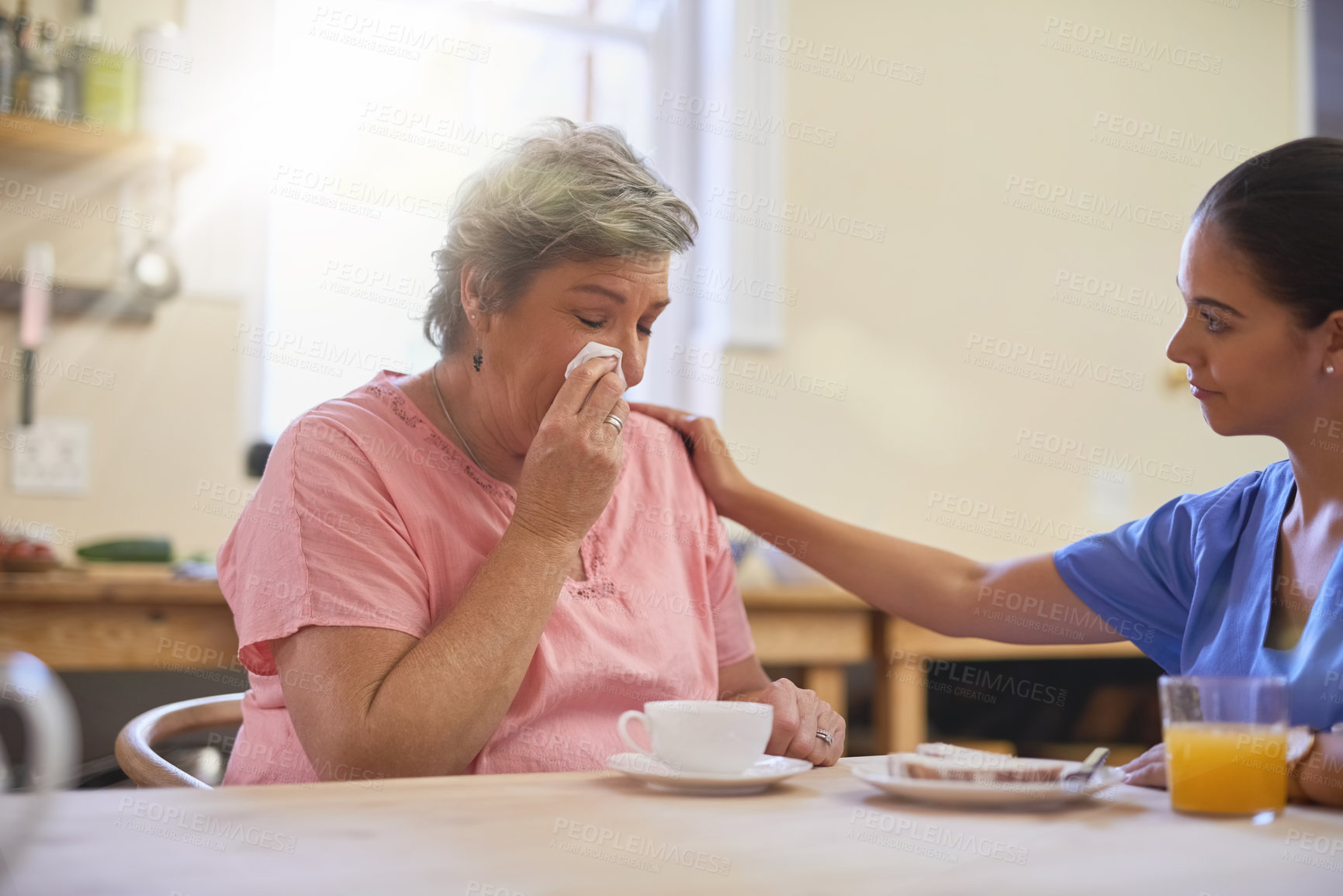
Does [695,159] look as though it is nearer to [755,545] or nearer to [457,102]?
[457,102]

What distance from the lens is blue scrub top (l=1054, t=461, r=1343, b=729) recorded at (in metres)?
1.09

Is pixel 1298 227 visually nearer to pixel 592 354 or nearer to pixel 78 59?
pixel 592 354

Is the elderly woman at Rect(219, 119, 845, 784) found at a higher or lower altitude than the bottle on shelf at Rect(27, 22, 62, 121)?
lower

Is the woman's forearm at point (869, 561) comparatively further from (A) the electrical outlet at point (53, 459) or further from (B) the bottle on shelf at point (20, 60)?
(B) the bottle on shelf at point (20, 60)

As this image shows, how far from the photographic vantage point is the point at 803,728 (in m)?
1.12

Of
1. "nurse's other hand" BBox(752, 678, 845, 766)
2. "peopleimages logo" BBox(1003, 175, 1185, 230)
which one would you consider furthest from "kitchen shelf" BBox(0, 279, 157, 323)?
"peopleimages logo" BBox(1003, 175, 1185, 230)

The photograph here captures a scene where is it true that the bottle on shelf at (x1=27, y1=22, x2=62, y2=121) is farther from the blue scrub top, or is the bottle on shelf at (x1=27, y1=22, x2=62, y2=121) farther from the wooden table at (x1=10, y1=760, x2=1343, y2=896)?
the blue scrub top

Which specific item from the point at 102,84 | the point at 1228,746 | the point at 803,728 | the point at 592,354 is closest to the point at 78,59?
the point at 102,84

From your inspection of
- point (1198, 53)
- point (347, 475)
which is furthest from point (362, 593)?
point (1198, 53)

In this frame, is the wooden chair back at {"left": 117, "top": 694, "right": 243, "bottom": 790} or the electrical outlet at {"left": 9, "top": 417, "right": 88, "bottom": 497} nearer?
the wooden chair back at {"left": 117, "top": 694, "right": 243, "bottom": 790}

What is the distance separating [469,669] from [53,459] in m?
1.83

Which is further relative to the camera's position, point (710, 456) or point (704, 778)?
point (710, 456)

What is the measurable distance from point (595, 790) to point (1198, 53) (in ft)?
11.5

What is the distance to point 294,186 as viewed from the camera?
2750 mm
